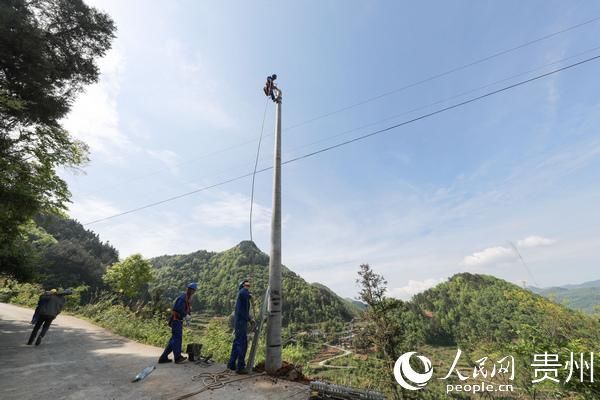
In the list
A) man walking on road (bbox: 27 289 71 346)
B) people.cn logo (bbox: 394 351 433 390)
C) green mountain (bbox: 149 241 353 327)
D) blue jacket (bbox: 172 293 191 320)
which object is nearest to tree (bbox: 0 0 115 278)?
man walking on road (bbox: 27 289 71 346)

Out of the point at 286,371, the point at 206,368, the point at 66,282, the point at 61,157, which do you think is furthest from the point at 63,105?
the point at 66,282

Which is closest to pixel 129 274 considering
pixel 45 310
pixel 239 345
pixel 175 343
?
pixel 45 310

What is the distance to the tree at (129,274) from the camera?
94.2ft

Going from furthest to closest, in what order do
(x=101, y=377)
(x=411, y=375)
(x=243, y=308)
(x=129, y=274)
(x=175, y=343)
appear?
(x=129, y=274) → (x=175, y=343) → (x=243, y=308) → (x=101, y=377) → (x=411, y=375)

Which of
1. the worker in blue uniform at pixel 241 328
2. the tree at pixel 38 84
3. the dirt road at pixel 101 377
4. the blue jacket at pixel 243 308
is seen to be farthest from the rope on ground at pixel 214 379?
the tree at pixel 38 84

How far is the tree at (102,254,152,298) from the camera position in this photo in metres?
28.7

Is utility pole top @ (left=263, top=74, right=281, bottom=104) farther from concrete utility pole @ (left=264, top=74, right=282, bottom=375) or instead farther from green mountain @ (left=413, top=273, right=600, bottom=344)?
green mountain @ (left=413, top=273, right=600, bottom=344)

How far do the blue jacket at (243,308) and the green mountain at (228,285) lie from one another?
8783cm

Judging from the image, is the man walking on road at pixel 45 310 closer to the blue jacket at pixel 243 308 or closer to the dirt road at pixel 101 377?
the dirt road at pixel 101 377

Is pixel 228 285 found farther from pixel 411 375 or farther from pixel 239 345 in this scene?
pixel 411 375

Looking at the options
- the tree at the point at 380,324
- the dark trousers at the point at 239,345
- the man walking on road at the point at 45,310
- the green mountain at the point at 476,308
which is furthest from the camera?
the green mountain at the point at 476,308

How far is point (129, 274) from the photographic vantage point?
28797 millimetres

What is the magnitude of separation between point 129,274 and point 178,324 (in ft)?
90.9

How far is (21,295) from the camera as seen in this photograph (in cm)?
2322
